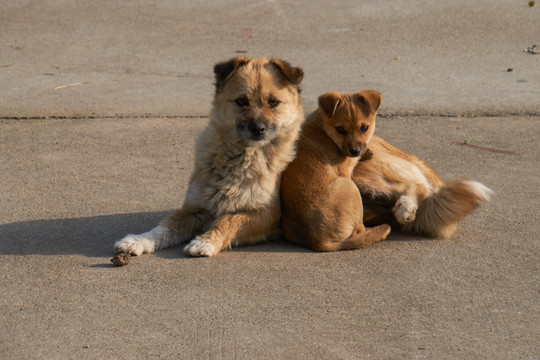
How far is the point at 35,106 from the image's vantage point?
27.9 feet

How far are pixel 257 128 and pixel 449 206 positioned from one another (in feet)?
4.99

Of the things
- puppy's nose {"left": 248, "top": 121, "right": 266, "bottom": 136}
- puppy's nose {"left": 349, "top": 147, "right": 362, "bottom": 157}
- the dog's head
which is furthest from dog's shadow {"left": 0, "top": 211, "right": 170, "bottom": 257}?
puppy's nose {"left": 349, "top": 147, "right": 362, "bottom": 157}

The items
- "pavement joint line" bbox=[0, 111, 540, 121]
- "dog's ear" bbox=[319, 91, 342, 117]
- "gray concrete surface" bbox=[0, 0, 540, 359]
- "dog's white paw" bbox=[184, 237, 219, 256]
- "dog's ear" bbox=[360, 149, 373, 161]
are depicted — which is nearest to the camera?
"gray concrete surface" bbox=[0, 0, 540, 359]

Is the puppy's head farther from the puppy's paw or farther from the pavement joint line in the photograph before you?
the pavement joint line

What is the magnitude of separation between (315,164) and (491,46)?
579cm

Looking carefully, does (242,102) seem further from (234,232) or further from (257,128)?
(234,232)

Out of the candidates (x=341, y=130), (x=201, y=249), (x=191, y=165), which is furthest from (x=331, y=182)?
(x=191, y=165)

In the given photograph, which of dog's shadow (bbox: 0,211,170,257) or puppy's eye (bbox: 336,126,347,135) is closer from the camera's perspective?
dog's shadow (bbox: 0,211,170,257)

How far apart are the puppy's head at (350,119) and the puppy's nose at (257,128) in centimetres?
56

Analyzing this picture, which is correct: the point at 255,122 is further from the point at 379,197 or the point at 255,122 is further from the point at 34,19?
the point at 34,19

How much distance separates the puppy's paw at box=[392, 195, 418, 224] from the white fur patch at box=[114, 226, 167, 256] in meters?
1.69

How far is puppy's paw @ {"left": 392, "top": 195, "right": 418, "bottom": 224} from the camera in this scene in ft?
18.0

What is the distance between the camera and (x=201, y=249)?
5.18m

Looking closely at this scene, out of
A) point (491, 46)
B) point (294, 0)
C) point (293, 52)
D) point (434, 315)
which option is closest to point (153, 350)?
point (434, 315)
